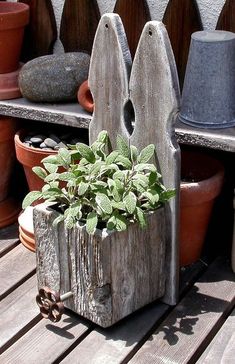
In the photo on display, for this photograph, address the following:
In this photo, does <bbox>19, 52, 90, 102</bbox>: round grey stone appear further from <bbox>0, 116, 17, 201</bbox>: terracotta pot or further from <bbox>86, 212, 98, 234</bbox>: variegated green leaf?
<bbox>86, 212, 98, 234</bbox>: variegated green leaf

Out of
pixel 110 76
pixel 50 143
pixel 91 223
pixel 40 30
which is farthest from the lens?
pixel 40 30

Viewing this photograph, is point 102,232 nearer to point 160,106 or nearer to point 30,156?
point 160,106

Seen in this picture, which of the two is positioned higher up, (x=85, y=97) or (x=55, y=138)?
(x=85, y=97)

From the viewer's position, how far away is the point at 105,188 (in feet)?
6.77

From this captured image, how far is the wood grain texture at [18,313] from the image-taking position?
2111 millimetres

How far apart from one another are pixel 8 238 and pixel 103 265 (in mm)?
719

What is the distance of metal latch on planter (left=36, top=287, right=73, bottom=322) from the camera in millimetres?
2107

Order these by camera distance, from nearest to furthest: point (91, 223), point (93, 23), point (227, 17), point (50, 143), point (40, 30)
Answer: 1. point (91, 223)
2. point (227, 17)
3. point (50, 143)
4. point (93, 23)
5. point (40, 30)

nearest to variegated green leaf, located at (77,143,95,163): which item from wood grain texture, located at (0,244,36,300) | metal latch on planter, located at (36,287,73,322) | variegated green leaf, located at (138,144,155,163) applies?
variegated green leaf, located at (138,144,155,163)

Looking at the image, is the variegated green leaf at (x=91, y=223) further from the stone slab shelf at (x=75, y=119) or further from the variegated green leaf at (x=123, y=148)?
the stone slab shelf at (x=75, y=119)

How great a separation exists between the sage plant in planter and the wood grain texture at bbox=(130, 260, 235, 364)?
11 cm

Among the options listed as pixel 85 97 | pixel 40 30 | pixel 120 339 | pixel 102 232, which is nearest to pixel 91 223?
pixel 102 232

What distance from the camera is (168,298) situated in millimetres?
2250

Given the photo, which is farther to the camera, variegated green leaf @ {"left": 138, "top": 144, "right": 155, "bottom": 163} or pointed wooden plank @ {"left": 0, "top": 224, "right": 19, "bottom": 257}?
pointed wooden plank @ {"left": 0, "top": 224, "right": 19, "bottom": 257}
